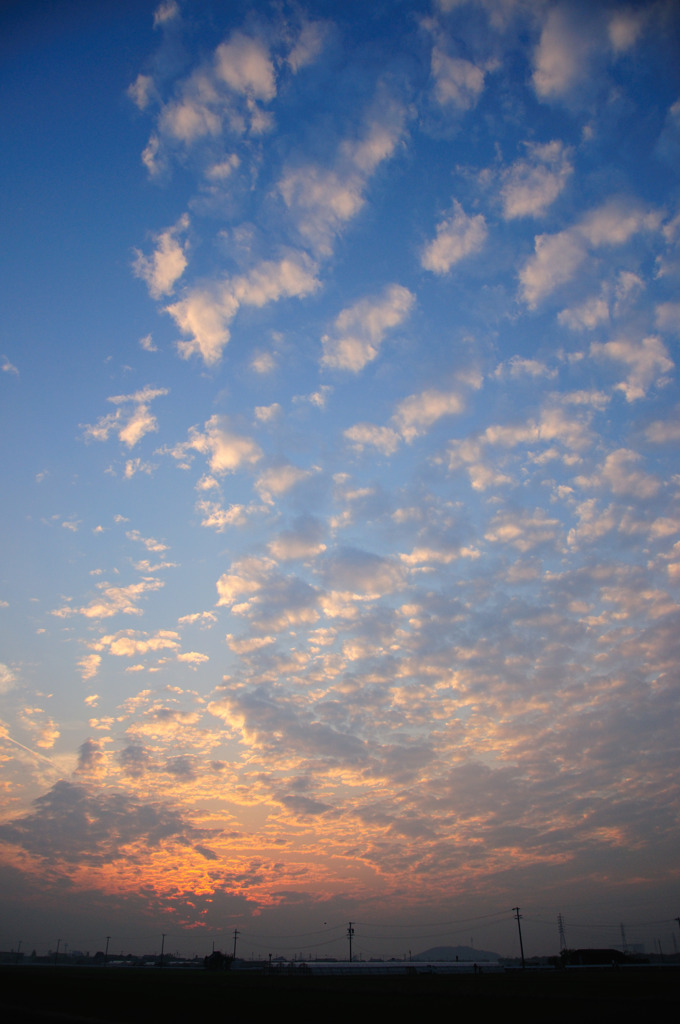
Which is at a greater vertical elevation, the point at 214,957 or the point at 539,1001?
the point at 539,1001

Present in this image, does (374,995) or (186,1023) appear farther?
(374,995)

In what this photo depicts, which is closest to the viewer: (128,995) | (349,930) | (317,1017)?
(317,1017)

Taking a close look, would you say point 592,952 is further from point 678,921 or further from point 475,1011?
point 475,1011

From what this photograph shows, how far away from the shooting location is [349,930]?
16012cm

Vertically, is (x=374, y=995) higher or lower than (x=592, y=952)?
higher

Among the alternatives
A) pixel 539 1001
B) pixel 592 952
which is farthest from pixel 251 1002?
pixel 592 952

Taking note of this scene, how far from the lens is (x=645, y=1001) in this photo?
157 feet

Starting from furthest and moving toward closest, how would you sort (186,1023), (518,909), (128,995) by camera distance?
(518,909), (128,995), (186,1023)

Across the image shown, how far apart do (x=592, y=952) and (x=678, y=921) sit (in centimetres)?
2537

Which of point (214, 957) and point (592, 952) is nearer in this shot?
point (592, 952)

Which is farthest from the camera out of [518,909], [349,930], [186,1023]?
[349,930]

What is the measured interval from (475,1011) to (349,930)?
473ft

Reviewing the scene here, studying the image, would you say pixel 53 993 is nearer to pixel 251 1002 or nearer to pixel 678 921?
pixel 251 1002

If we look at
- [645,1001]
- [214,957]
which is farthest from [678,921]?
[645,1001]
